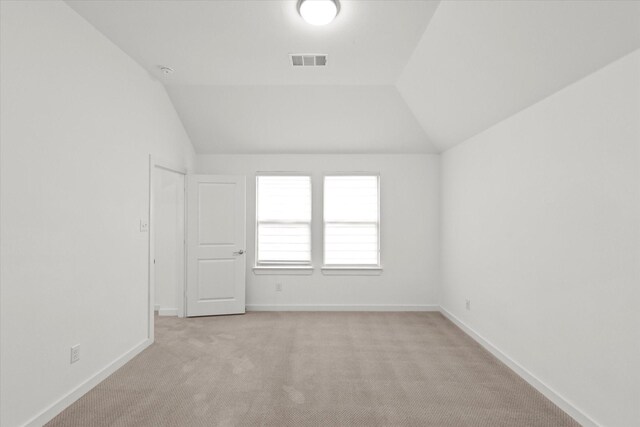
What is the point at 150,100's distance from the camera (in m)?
3.83

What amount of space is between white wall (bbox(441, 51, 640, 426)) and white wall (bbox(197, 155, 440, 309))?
1415 millimetres

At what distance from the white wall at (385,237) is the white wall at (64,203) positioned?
1.82 m

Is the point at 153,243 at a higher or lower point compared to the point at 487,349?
higher

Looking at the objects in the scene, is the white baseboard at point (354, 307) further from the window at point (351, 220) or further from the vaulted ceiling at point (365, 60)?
the vaulted ceiling at point (365, 60)

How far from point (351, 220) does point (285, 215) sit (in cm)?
100

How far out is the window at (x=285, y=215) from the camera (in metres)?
5.25

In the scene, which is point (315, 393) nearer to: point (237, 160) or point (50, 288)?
point (50, 288)

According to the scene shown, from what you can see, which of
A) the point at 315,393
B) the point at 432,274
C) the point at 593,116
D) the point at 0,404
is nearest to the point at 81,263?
the point at 0,404

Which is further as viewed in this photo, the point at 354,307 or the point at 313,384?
the point at 354,307

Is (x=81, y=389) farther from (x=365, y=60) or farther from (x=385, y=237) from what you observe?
(x=385, y=237)

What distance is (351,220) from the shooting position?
207 inches

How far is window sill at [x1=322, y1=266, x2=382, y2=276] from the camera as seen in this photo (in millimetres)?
5180

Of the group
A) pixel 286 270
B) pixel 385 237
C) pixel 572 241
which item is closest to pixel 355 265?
pixel 385 237

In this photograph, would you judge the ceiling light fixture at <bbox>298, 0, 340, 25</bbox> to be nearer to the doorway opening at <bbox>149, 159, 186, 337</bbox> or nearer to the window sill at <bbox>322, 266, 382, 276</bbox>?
the doorway opening at <bbox>149, 159, 186, 337</bbox>
